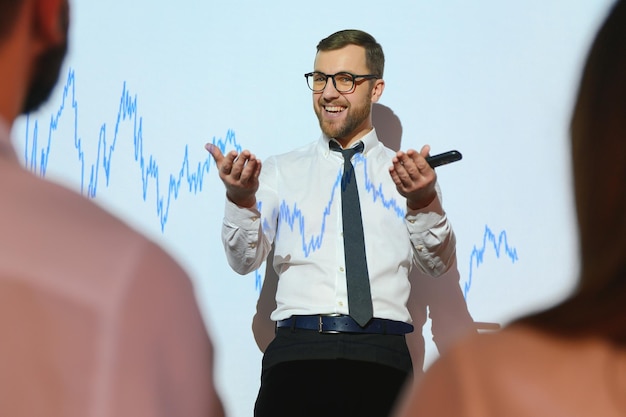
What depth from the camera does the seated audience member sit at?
1.55ft

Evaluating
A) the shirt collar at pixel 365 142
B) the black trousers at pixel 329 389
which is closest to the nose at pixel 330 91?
the shirt collar at pixel 365 142

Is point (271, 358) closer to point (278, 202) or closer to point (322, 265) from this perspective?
point (322, 265)

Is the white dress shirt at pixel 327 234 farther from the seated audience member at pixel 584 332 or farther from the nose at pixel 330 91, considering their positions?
the seated audience member at pixel 584 332

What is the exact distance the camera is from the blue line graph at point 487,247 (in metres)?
2.39

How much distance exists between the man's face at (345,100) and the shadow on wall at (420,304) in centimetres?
27

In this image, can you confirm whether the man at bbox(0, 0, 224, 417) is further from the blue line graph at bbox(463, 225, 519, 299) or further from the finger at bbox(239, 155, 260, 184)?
the blue line graph at bbox(463, 225, 519, 299)

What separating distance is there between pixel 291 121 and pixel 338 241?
56 centimetres

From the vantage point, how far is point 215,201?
238 centimetres

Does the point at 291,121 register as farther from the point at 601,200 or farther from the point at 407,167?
the point at 601,200

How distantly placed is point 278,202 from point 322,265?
0.70 ft

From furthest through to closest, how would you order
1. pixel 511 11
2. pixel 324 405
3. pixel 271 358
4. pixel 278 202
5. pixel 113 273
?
1. pixel 511 11
2. pixel 278 202
3. pixel 271 358
4. pixel 324 405
5. pixel 113 273

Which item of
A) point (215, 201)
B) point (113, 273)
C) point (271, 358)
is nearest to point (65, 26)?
point (113, 273)

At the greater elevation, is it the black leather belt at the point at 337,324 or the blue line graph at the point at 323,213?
the blue line graph at the point at 323,213

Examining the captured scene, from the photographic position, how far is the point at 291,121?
7.93 feet
